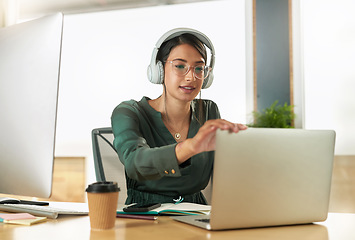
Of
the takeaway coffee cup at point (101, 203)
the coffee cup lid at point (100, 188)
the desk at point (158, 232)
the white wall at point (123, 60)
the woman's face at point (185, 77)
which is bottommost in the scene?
the desk at point (158, 232)

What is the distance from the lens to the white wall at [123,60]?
157 inches

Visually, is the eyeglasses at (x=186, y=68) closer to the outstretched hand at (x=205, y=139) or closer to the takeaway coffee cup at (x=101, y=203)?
the outstretched hand at (x=205, y=139)

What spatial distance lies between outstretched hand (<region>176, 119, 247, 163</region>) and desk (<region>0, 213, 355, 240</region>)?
6.7 inches

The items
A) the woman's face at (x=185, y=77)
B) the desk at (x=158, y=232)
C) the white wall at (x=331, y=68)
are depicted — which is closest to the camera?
the desk at (x=158, y=232)

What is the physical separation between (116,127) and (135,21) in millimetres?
3167

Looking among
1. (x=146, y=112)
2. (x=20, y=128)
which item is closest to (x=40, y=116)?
(x=20, y=128)

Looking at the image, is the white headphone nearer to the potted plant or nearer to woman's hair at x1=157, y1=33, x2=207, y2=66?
woman's hair at x1=157, y1=33, x2=207, y2=66

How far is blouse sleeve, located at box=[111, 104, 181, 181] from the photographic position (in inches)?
38.0

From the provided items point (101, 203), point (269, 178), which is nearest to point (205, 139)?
point (269, 178)

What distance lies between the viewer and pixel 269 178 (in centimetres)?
80

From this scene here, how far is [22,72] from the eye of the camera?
0.94 metres

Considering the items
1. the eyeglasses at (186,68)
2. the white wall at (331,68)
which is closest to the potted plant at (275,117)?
the white wall at (331,68)

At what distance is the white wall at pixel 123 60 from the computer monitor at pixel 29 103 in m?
3.17

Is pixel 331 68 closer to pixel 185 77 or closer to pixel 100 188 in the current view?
pixel 185 77
